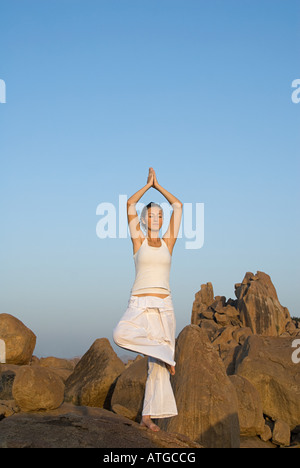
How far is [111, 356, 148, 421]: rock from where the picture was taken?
1017 centimetres

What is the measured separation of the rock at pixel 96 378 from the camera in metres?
11.2

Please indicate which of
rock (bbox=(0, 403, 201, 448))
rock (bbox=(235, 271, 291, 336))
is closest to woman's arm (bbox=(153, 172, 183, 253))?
rock (bbox=(0, 403, 201, 448))

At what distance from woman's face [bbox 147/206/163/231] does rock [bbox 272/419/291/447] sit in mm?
7105

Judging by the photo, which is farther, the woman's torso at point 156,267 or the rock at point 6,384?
the rock at point 6,384

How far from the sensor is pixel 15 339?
14.6 m

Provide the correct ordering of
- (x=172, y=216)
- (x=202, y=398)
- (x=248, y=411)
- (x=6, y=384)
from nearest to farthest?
(x=172, y=216)
(x=202, y=398)
(x=248, y=411)
(x=6, y=384)

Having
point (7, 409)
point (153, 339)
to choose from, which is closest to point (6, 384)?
point (7, 409)

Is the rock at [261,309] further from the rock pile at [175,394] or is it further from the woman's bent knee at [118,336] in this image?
the woman's bent knee at [118,336]

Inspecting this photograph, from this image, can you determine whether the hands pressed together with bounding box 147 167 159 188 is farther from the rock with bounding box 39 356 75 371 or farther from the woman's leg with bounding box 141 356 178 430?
the rock with bounding box 39 356 75 371

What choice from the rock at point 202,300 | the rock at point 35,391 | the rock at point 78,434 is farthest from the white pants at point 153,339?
the rock at point 202,300

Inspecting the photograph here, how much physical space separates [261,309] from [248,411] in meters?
37.0

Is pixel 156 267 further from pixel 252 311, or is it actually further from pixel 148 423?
pixel 252 311

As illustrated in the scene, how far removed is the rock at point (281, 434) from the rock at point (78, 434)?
6045 mm

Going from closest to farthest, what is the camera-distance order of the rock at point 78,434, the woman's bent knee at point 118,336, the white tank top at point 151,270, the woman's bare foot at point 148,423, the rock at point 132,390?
the rock at point 78,434, the woman's bent knee at point 118,336, the woman's bare foot at point 148,423, the white tank top at point 151,270, the rock at point 132,390
